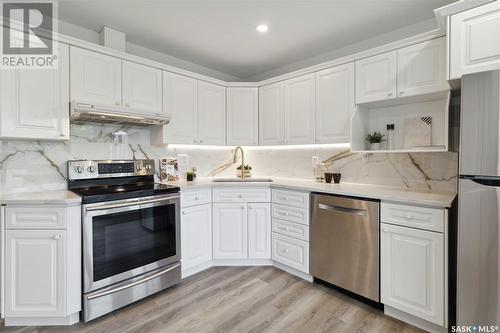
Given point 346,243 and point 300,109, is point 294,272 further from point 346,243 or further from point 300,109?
point 300,109

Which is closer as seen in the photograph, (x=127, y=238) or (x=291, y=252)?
(x=127, y=238)

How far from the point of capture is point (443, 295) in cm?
176

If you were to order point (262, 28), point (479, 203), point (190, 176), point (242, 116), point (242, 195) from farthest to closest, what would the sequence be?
point (242, 116) → point (190, 176) → point (242, 195) → point (262, 28) → point (479, 203)

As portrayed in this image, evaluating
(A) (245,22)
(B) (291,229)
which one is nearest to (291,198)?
(B) (291,229)

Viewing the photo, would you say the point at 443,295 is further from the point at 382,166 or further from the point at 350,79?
the point at 350,79

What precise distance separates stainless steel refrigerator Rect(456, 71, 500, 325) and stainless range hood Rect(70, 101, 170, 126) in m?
2.55

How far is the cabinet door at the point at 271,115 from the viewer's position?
3285 mm

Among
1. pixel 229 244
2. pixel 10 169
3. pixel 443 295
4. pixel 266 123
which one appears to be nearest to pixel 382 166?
pixel 443 295

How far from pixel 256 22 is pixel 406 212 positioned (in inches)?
85.6

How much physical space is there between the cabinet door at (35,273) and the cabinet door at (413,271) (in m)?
2.50

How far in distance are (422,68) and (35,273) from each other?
3.48 m

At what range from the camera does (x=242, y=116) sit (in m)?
3.52

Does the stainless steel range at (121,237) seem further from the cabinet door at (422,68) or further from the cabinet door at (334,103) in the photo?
the cabinet door at (422,68)

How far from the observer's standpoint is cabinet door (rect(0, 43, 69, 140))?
1.96 meters
